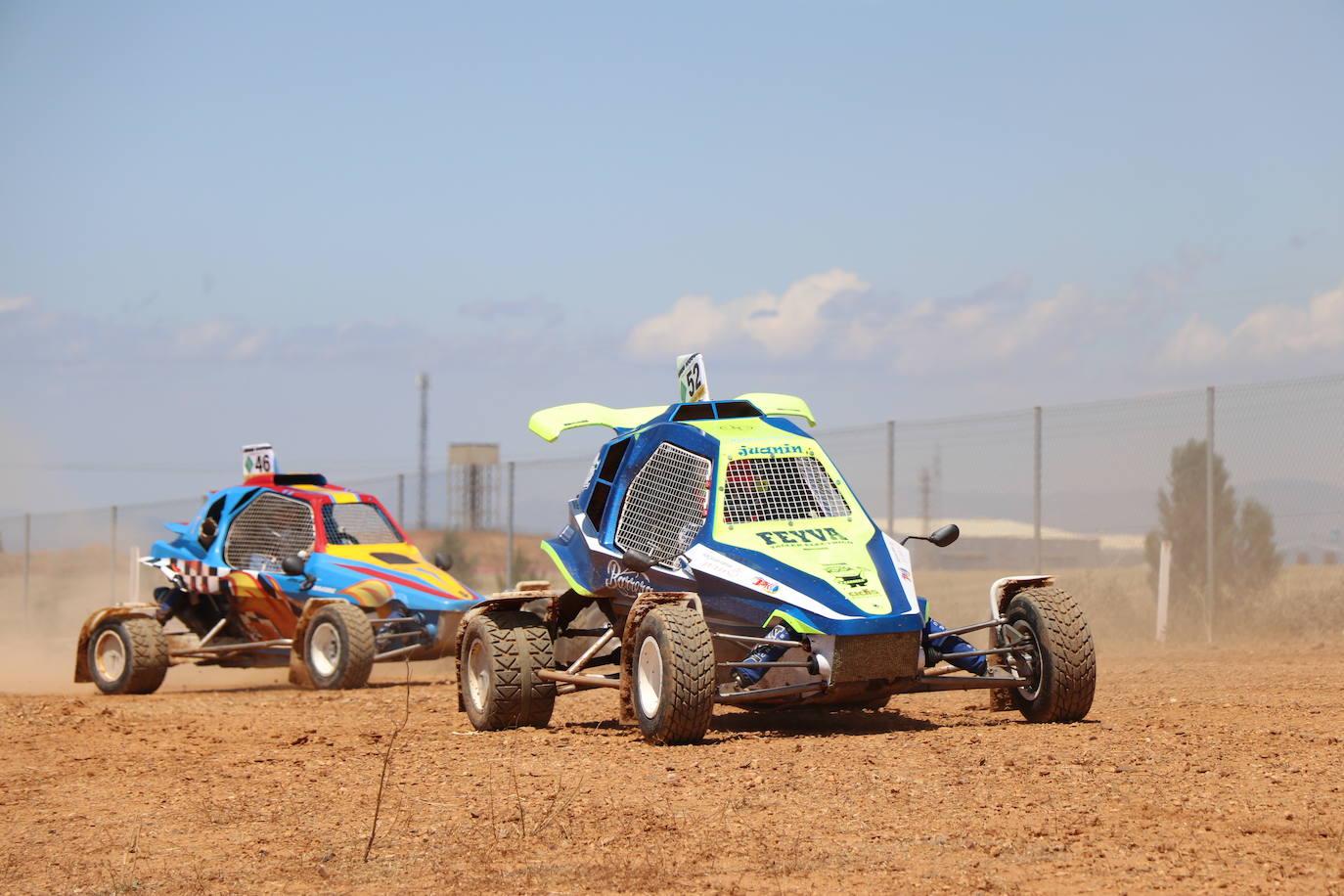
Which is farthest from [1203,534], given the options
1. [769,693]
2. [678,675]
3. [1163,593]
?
[678,675]

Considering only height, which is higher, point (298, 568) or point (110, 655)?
point (298, 568)

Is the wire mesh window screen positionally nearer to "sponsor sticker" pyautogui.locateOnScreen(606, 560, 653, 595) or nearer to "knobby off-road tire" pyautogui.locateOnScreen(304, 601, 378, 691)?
"knobby off-road tire" pyautogui.locateOnScreen(304, 601, 378, 691)

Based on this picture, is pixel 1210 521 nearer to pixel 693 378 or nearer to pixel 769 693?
pixel 693 378

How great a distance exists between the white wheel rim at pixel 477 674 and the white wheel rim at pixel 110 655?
6.79 m

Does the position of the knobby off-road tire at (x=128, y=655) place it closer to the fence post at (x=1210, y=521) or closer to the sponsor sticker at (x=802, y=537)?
the sponsor sticker at (x=802, y=537)

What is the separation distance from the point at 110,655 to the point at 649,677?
9.16m

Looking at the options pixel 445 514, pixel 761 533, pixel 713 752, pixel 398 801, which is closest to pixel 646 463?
pixel 761 533

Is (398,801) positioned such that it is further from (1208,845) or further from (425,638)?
(425,638)

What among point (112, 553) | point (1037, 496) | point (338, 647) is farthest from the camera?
point (112, 553)

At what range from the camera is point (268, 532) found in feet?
56.4

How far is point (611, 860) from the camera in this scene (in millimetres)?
6078

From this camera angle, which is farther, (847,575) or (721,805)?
(847,575)

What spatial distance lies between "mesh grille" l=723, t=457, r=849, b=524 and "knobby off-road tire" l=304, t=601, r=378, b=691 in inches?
227

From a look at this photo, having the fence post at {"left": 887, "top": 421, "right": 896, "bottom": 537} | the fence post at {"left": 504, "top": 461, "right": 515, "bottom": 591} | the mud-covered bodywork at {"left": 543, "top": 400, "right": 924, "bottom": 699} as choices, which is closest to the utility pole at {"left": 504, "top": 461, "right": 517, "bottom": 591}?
the fence post at {"left": 504, "top": 461, "right": 515, "bottom": 591}
